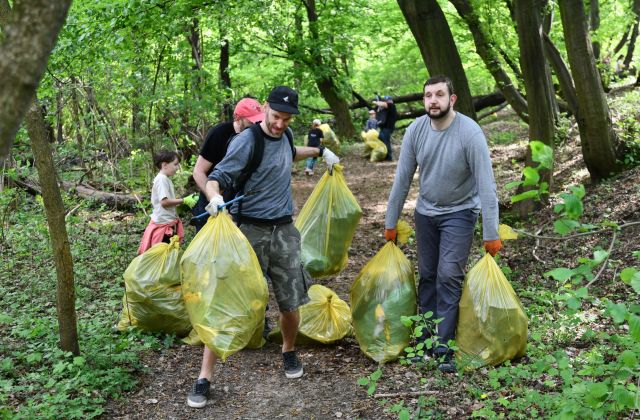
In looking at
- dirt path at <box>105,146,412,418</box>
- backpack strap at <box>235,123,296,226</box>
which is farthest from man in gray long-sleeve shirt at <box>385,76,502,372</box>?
backpack strap at <box>235,123,296,226</box>

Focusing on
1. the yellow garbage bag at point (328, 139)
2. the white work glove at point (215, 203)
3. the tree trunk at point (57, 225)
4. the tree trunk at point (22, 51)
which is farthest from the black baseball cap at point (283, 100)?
the yellow garbage bag at point (328, 139)

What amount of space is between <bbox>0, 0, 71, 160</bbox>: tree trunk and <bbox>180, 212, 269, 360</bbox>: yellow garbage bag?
202 cm

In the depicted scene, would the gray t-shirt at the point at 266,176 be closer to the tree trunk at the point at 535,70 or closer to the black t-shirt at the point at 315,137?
the tree trunk at the point at 535,70

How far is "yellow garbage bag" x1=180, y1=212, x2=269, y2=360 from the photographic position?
3.61 metres

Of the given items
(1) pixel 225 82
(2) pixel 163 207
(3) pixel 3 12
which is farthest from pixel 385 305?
(1) pixel 225 82

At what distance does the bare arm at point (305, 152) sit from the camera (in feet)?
14.3

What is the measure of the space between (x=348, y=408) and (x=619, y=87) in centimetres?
1261

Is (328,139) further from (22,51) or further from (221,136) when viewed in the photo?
(22,51)

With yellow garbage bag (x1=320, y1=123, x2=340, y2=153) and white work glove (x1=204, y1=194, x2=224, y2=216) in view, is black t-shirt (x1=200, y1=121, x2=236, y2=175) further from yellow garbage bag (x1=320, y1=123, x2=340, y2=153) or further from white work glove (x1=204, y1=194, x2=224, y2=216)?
yellow garbage bag (x1=320, y1=123, x2=340, y2=153)

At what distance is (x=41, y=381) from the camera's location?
400cm

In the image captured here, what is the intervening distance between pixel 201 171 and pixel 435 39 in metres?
3.59

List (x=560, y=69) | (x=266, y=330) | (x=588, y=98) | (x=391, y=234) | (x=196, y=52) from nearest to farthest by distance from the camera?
1. (x=391, y=234)
2. (x=266, y=330)
3. (x=588, y=98)
4. (x=560, y=69)
5. (x=196, y=52)

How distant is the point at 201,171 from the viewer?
4590 millimetres

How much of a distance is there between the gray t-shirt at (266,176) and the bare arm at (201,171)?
40 cm
